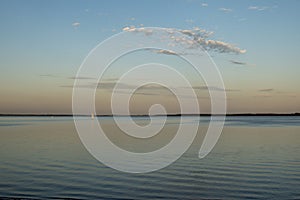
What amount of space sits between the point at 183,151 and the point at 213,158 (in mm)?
5996

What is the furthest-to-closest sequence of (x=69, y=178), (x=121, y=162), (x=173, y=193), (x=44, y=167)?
(x=121, y=162) → (x=44, y=167) → (x=69, y=178) → (x=173, y=193)

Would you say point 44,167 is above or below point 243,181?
above

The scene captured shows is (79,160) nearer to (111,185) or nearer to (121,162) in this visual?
(121,162)

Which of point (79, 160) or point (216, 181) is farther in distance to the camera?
point (79, 160)

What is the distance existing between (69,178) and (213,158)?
1361 cm

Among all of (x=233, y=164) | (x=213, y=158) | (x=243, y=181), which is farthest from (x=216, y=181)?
(x=213, y=158)

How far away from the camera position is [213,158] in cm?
3017

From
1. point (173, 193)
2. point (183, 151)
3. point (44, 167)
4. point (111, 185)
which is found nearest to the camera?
point (173, 193)

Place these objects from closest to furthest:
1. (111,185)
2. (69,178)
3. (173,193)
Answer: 1. (173,193)
2. (111,185)
3. (69,178)

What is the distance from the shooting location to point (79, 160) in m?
29.1

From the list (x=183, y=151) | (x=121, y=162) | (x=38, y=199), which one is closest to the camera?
(x=38, y=199)

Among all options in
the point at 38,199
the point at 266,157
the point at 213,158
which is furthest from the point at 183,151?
the point at 38,199

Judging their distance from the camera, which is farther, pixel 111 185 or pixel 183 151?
pixel 183 151

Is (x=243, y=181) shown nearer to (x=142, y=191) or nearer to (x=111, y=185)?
(x=142, y=191)
